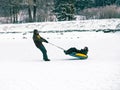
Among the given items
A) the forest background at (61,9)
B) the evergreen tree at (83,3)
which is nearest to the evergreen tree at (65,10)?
the forest background at (61,9)

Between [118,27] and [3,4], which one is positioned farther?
[3,4]

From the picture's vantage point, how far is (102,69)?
15773mm

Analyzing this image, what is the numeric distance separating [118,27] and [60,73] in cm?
3260

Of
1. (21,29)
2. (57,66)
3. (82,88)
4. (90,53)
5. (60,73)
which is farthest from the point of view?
(21,29)

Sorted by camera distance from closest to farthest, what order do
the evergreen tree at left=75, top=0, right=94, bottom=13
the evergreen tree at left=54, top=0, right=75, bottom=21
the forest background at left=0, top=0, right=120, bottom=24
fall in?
the forest background at left=0, top=0, right=120, bottom=24
the evergreen tree at left=54, top=0, right=75, bottom=21
the evergreen tree at left=75, top=0, right=94, bottom=13

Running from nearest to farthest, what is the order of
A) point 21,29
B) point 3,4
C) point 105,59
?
point 105,59 → point 21,29 → point 3,4

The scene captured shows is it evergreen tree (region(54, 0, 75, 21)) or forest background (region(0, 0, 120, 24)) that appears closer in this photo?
forest background (region(0, 0, 120, 24))

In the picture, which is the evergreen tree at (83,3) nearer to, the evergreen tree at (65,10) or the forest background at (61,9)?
the forest background at (61,9)

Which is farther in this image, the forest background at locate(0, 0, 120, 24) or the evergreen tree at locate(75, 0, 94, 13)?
the evergreen tree at locate(75, 0, 94, 13)

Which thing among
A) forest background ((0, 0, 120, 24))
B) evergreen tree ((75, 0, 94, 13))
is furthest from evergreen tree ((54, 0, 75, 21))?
evergreen tree ((75, 0, 94, 13))

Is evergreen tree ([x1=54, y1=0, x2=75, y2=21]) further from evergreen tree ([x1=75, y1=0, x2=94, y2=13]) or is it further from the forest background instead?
evergreen tree ([x1=75, y1=0, x2=94, y2=13])

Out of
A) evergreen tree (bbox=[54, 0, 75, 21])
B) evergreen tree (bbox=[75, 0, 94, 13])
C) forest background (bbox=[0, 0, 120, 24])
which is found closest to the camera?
forest background (bbox=[0, 0, 120, 24])

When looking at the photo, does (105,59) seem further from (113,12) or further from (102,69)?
(113,12)

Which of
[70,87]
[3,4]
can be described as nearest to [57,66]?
[70,87]
